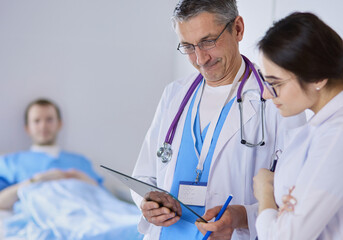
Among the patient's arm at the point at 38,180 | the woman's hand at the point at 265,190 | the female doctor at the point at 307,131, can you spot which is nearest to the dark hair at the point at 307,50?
the female doctor at the point at 307,131

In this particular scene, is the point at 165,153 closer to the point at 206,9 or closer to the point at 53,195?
the point at 206,9

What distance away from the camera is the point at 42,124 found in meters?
3.46

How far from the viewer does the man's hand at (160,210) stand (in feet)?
4.60

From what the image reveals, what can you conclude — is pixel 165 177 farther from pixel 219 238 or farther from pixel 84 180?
pixel 84 180

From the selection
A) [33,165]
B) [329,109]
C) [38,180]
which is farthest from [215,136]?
[33,165]

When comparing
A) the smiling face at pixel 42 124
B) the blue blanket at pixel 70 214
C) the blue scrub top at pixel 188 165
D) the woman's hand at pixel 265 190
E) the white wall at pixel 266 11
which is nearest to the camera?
the woman's hand at pixel 265 190

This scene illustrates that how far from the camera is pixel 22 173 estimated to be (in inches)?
131

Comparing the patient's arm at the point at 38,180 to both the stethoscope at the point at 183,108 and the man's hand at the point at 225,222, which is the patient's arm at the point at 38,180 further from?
the man's hand at the point at 225,222

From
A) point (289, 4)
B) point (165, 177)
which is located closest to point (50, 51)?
point (289, 4)

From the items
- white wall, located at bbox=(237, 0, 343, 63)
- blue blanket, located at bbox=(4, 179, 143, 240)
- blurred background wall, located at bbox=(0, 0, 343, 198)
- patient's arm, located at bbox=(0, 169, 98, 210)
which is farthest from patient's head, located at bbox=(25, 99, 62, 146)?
white wall, located at bbox=(237, 0, 343, 63)

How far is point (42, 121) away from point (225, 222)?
98.3 inches

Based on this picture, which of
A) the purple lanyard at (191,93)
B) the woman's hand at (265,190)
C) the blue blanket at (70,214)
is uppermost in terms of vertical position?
the purple lanyard at (191,93)

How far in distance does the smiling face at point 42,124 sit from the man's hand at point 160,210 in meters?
2.22

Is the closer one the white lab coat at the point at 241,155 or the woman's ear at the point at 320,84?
the woman's ear at the point at 320,84
